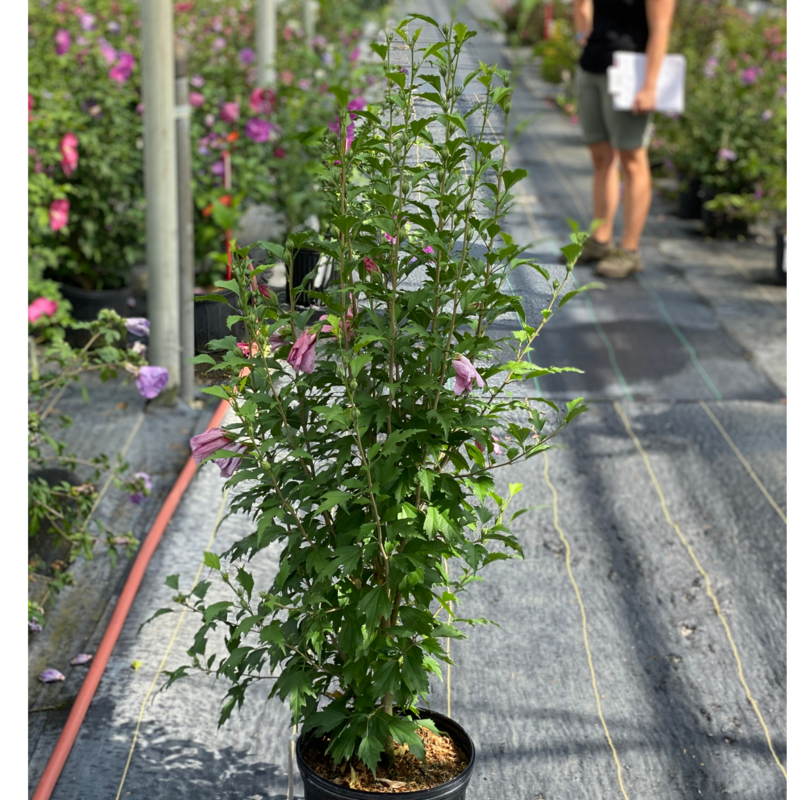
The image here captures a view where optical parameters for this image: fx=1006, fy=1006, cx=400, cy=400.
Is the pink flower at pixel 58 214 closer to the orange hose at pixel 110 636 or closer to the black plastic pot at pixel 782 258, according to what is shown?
the orange hose at pixel 110 636

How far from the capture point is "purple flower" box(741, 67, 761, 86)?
6.00m

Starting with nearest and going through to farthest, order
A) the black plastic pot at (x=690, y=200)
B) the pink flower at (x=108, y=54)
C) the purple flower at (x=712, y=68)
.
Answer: the pink flower at (x=108, y=54) < the black plastic pot at (x=690, y=200) < the purple flower at (x=712, y=68)

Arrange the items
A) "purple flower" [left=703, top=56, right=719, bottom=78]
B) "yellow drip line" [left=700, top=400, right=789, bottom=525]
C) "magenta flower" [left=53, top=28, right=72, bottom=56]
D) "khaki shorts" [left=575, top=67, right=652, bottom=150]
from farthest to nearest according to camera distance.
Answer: "purple flower" [left=703, top=56, right=719, bottom=78], "magenta flower" [left=53, top=28, right=72, bottom=56], "khaki shorts" [left=575, top=67, right=652, bottom=150], "yellow drip line" [left=700, top=400, right=789, bottom=525]

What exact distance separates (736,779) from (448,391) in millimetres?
1101

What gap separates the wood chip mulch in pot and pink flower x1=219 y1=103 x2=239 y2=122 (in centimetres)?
339

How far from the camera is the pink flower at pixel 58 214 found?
389cm

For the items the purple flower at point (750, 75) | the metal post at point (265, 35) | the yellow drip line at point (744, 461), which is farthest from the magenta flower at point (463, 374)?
the purple flower at point (750, 75)

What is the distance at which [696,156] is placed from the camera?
5.90m

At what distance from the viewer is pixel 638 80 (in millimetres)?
4543

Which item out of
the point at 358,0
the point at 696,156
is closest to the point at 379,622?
the point at 696,156

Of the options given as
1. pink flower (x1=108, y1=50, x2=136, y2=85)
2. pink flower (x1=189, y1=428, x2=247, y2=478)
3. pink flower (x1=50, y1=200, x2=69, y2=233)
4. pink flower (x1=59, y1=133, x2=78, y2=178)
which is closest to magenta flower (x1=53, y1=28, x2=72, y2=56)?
pink flower (x1=108, y1=50, x2=136, y2=85)

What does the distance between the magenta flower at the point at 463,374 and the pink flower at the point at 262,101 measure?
334cm

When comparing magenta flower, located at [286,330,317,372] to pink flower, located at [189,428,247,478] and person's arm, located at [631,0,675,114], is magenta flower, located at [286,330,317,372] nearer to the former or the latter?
pink flower, located at [189,428,247,478]

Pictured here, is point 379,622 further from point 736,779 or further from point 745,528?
point 745,528
